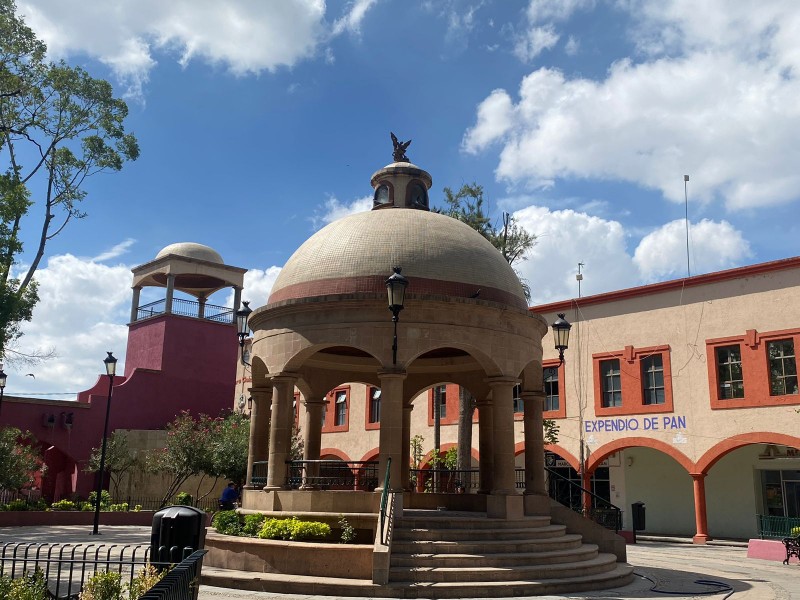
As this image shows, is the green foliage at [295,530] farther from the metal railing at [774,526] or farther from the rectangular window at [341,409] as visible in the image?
the rectangular window at [341,409]

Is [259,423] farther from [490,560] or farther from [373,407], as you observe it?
[373,407]

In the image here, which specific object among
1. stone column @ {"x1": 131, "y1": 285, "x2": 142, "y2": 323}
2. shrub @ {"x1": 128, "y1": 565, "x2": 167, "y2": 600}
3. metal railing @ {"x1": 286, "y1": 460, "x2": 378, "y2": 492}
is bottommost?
shrub @ {"x1": 128, "y1": 565, "x2": 167, "y2": 600}

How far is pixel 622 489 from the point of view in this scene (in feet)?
100

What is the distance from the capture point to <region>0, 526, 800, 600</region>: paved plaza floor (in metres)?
12.4

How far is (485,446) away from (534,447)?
161cm

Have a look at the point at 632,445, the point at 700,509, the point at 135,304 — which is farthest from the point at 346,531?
the point at 135,304

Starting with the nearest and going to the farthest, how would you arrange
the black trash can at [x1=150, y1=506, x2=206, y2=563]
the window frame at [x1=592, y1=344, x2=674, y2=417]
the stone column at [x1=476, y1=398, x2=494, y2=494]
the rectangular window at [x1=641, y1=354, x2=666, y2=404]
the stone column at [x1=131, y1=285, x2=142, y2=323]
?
the black trash can at [x1=150, y1=506, x2=206, y2=563] → the stone column at [x1=476, y1=398, x2=494, y2=494] → the window frame at [x1=592, y1=344, x2=674, y2=417] → the rectangular window at [x1=641, y1=354, x2=666, y2=404] → the stone column at [x1=131, y1=285, x2=142, y2=323]

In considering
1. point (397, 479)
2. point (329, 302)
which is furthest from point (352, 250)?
point (397, 479)

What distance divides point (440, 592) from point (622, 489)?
21.2m

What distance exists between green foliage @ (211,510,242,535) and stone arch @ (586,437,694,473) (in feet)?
57.9

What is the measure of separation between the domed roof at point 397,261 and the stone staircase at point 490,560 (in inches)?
180

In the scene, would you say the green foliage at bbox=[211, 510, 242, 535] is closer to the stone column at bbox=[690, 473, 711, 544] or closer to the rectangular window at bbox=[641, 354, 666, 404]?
the stone column at bbox=[690, 473, 711, 544]

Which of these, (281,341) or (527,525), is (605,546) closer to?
(527,525)

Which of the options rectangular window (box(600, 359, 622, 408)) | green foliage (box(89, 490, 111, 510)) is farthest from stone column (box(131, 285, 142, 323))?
rectangular window (box(600, 359, 622, 408))
